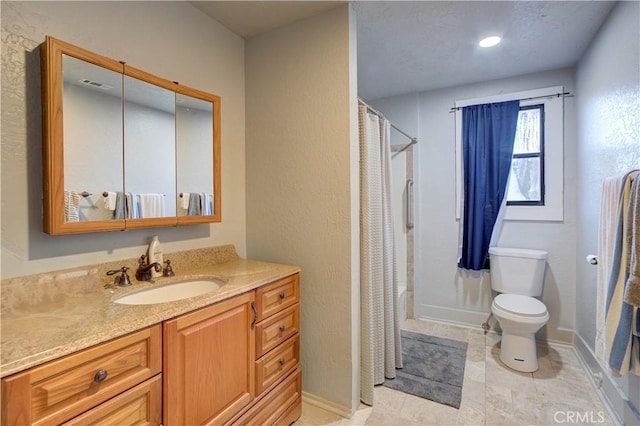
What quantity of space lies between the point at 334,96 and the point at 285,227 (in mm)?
877

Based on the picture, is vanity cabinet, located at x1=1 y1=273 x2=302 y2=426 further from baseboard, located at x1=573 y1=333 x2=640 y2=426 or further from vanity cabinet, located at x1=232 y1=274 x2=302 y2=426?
baseboard, located at x1=573 y1=333 x2=640 y2=426

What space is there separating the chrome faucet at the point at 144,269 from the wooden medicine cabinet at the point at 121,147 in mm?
188

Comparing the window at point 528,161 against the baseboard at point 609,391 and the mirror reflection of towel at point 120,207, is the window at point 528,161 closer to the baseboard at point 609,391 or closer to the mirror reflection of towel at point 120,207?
the baseboard at point 609,391

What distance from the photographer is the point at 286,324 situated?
170cm

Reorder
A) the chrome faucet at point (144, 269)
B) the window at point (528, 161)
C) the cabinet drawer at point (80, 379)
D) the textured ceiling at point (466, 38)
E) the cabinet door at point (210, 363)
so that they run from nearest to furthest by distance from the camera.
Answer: the cabinet drawer at point (80, 379), the cabinet door at point (210, 363), the chrome faucet at point (144, 269), the textured ceiling at point (466, 38), the window at point (528, 161)

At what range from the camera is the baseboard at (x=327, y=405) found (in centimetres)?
178

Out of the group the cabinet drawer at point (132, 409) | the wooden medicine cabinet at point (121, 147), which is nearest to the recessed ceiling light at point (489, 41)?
the wooden medicine cabinet at point (121, 147)

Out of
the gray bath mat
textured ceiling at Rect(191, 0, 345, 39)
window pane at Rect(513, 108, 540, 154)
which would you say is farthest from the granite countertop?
window pane at Rect(513, 108, 540, 154)

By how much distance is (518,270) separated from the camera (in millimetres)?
2553

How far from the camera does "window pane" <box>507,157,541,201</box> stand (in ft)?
8.83

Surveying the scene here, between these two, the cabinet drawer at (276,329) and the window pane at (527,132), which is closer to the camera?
the cabinet drawer at (276,329)

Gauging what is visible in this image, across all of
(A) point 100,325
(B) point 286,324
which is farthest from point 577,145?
(A) point 100,325

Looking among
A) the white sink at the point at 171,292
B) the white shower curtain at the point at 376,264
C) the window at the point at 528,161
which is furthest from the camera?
the window at the point at 528,161

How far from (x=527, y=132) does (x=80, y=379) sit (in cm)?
338
